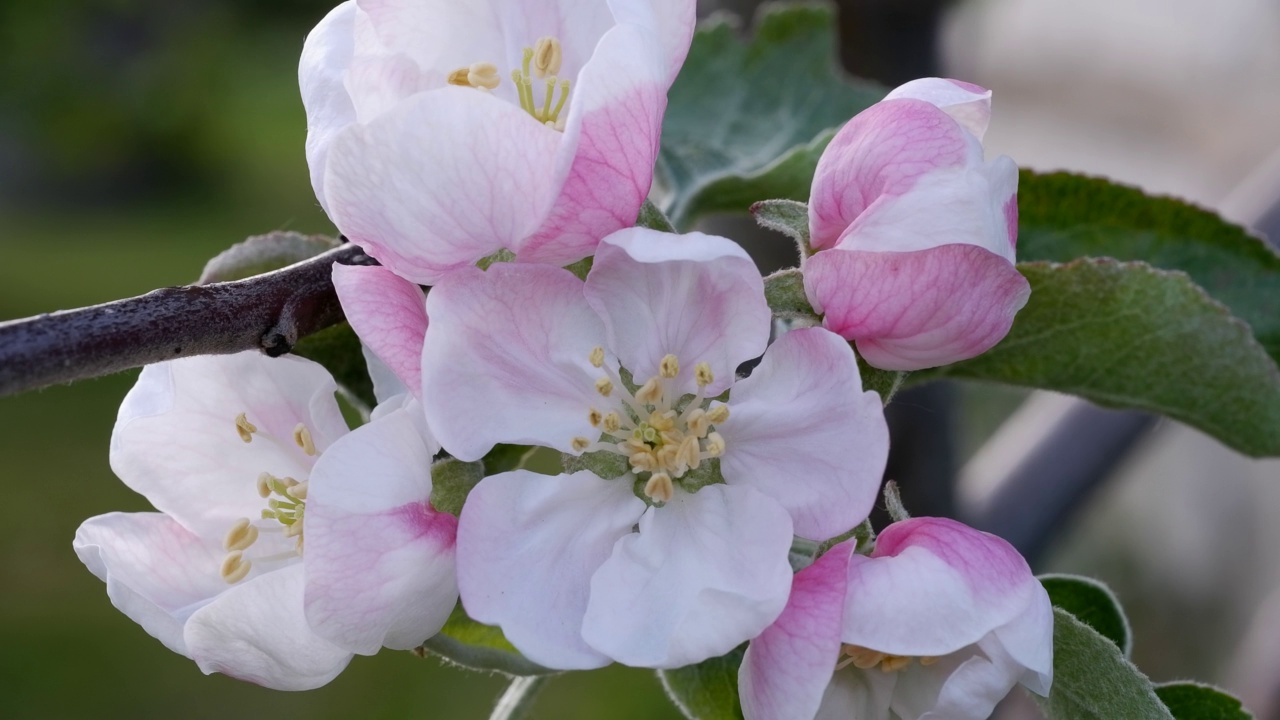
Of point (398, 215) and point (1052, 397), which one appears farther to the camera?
point (1052, 397)

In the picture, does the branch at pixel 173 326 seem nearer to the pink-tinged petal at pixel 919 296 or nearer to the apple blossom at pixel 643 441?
the apple blossom at pixel 643 441

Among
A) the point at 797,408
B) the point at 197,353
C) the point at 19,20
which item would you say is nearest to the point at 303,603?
the point at 197,353

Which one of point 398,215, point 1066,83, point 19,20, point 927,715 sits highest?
point 398,215

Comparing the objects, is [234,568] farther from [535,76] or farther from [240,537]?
[535,76]

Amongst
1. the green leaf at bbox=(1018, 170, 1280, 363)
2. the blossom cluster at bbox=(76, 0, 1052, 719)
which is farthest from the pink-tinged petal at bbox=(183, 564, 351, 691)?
the green leaf at bbox=(1018, 170, 1280, 363)

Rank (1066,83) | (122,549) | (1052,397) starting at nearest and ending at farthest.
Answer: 1. (122,549)
2. (1052,397)
3. (1066,83)

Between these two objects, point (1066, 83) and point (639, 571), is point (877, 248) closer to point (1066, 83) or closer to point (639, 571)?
point (639, 571)

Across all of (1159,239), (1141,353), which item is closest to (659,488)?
(1141,353)

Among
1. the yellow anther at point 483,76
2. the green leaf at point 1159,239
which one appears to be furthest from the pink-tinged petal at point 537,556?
the green leaf at point 1159,239
